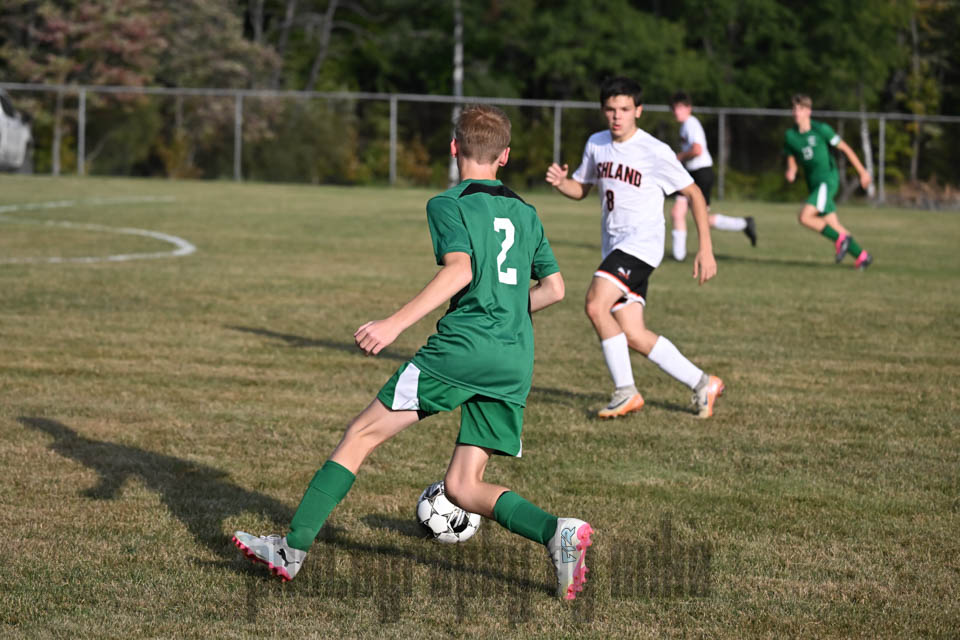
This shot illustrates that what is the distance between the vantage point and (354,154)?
37.4 metres

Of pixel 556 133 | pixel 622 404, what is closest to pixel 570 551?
pixel 622 404

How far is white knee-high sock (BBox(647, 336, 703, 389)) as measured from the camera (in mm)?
7133

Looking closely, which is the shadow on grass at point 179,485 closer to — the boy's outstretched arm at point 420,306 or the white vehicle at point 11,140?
the boy's outstretched arm at point 420,306

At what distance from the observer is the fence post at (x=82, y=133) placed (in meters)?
34.9

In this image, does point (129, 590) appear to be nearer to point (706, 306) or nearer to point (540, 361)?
point (540, 361)

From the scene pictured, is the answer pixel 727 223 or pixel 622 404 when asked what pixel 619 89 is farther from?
pixel 727 223

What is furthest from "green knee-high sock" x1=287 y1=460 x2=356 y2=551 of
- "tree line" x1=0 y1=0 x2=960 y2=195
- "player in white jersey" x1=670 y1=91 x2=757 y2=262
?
"tree line" x1=0 y1=0 x2=960 y2=195

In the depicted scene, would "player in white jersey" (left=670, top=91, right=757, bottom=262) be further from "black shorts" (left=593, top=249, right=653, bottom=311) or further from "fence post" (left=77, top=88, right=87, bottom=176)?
"fence post" (left=77, top=88, right=87, bottom=176)

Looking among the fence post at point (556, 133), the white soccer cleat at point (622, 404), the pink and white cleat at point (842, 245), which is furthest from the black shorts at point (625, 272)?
the fence post at point (556, 133)

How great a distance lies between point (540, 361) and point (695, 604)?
4.85 metres

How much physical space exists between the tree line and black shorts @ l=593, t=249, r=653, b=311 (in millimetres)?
29036

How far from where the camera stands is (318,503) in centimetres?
412

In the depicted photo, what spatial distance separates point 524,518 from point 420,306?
81 cm

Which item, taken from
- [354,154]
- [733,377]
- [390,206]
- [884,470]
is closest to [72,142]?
[354,154]
